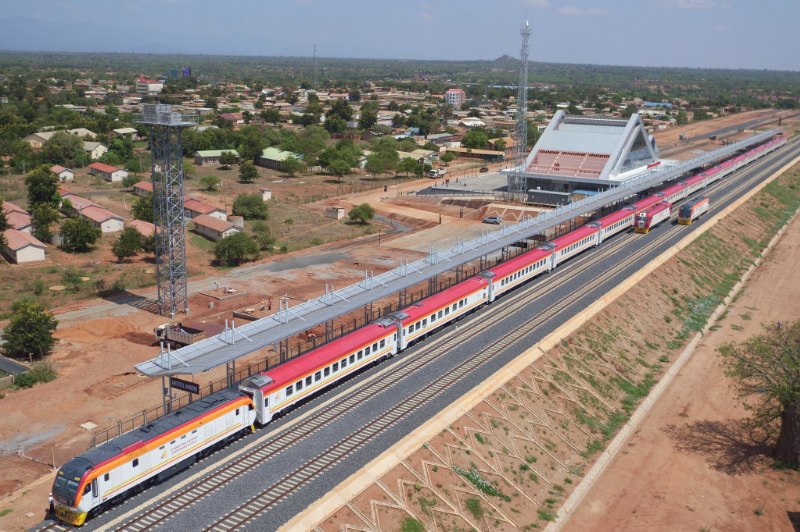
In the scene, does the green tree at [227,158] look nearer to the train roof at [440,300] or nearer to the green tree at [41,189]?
the green tree at [41,189]

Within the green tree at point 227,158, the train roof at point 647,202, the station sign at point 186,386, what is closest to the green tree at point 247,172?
the green tree at point 227,158

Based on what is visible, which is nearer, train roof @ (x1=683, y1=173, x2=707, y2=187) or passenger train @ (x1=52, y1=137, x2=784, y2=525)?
passenger train @ (x1=52, y1=137, x2=784, y2=525)

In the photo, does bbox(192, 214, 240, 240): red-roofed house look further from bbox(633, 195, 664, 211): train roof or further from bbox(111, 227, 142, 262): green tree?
bbox(633, 195, 664, 211): train roof

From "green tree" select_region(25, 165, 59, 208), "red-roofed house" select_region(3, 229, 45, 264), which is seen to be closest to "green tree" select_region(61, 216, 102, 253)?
"red-roofed house" select_region(3, 229, 45, 264)

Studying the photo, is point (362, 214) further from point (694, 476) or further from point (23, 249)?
point (694, 476)

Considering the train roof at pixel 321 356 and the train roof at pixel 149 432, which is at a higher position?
the train roof at pixel 321 356

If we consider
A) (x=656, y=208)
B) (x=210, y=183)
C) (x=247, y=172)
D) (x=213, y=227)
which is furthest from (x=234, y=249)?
(x=656, y=208)
